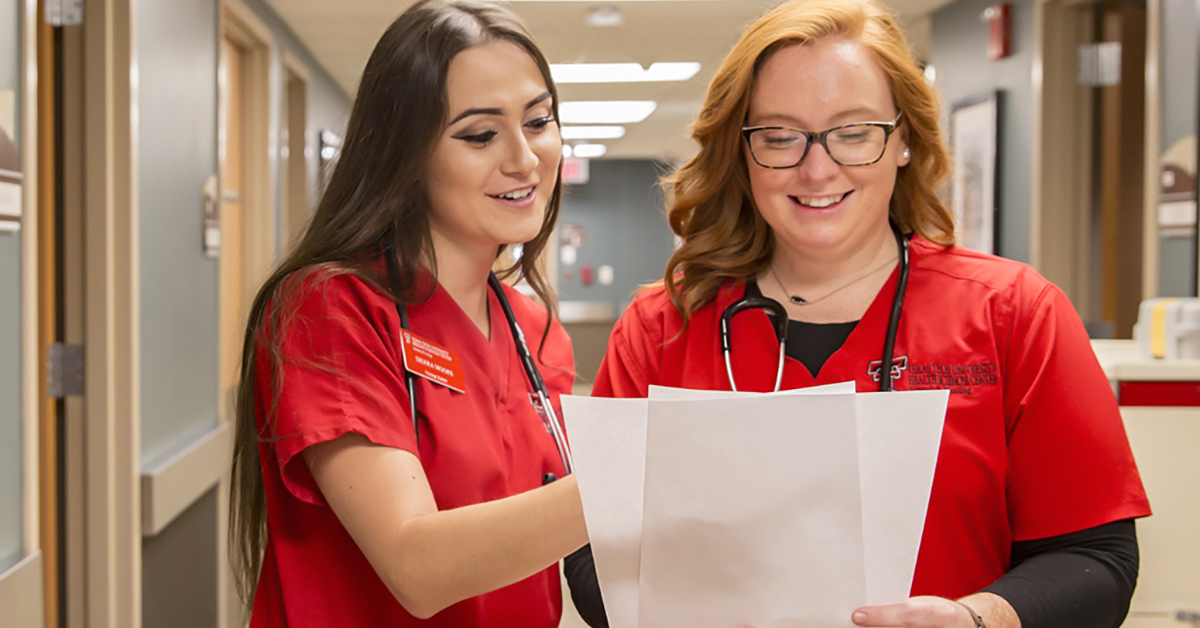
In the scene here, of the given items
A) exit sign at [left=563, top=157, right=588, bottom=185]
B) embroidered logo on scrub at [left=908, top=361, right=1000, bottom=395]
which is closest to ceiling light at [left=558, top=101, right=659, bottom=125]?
exit sign at [left=563, top=157, right=588, bottom=185]

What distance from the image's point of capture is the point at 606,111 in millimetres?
7957

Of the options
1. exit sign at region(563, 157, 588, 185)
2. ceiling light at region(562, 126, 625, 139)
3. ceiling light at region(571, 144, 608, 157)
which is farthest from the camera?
exit sign at region(563, 157, 588, 185)

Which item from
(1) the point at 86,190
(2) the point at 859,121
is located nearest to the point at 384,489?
(2) the point at 859,121

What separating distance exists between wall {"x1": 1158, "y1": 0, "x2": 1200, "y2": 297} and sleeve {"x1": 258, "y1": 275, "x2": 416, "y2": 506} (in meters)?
2.71

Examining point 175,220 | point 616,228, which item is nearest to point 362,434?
point 175,220

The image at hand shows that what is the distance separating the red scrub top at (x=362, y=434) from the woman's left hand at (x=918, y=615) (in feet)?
1.70

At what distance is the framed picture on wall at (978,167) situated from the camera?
4137mm

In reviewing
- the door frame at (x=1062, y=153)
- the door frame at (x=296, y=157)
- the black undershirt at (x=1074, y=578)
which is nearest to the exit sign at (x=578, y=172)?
the door frame at (x=296, y=157)

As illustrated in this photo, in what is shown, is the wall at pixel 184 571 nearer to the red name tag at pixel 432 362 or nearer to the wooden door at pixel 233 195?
the wooden door at pixel 233 195

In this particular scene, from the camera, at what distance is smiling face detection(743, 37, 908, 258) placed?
1.18 m

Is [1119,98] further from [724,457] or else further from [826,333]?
[724,457]

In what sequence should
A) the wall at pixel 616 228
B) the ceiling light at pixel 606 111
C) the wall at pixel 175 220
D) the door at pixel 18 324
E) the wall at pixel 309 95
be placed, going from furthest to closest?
the wall at pixel 616 228 → the ceiling light at pixel 606 111 → the wall at pixel 309 95 → the wall at pixel 175 220 → the door at pixel 18 324

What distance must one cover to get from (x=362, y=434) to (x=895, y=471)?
590 millimetres

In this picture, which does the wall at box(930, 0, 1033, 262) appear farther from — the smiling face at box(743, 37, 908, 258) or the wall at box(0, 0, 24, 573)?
the wall at box(0, 0, 24, 573)
